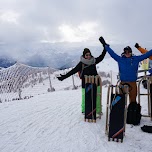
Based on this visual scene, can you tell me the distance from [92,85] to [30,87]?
9.75 metres

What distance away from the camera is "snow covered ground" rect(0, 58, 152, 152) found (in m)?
4.81

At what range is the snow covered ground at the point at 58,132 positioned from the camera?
15.8 ft

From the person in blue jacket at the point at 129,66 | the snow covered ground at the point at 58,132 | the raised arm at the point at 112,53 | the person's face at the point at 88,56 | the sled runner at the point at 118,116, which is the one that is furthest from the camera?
the person's face at the point at 88,56

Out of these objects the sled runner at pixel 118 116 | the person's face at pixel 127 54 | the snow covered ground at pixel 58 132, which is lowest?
the snow covered ground at pixel 58 132

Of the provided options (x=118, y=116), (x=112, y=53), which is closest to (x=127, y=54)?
(x=112, y=53)

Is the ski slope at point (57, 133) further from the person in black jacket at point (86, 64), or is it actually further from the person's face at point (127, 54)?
the person's face at point (127, 54)

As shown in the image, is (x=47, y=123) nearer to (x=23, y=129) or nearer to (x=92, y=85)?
(x=23, y=129)

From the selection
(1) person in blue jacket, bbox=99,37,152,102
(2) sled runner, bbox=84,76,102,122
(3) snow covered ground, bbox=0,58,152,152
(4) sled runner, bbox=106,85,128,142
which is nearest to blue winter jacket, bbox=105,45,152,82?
(1) person in blue jacket, bbox=99,37,152,102

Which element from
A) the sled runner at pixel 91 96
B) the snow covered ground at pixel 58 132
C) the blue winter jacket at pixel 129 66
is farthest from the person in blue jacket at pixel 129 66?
the snow covered ground at pixel 58 132

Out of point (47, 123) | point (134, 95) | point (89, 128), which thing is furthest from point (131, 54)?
point (47, 123)

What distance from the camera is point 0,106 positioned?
8.66 m

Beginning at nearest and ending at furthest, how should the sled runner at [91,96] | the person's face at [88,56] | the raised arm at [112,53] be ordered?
the raised arm at [112,53] < the sled runner at [91,96] < the person's face at [88,56]

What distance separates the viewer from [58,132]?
18.6 feet

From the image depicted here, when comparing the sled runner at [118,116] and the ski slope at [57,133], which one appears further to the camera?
the sled runner at [118,116]
